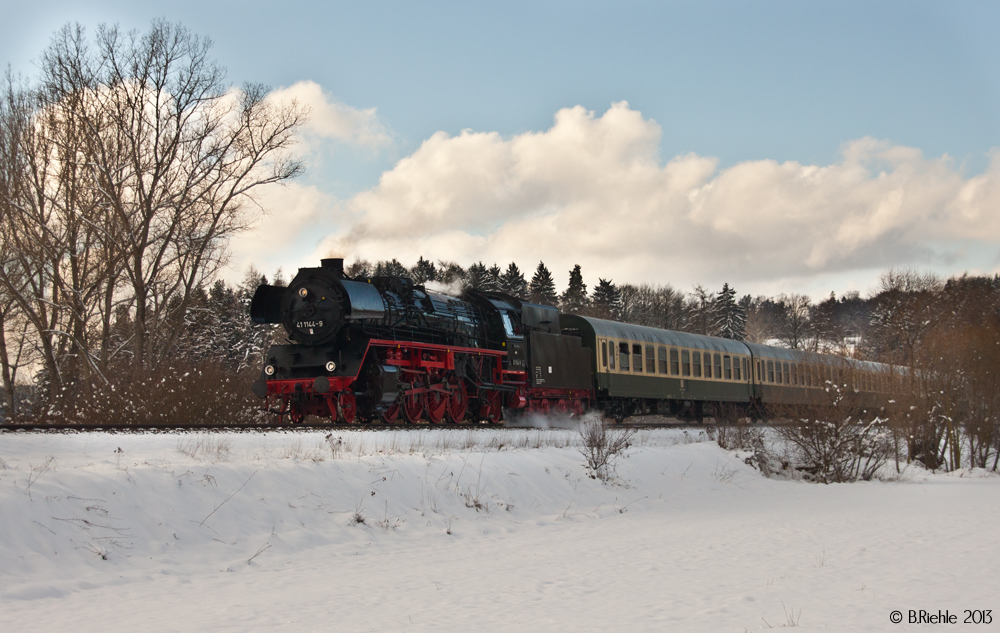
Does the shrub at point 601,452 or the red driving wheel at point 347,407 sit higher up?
the red driving wheel at point 347,407

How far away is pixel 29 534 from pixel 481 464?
6.83 metres

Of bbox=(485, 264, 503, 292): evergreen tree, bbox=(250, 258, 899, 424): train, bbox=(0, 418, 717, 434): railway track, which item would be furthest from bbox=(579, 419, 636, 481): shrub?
bbox=(485, 264, 503, 292): evergreen tree

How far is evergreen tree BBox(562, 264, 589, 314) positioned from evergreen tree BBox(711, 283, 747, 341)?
14.7 meters

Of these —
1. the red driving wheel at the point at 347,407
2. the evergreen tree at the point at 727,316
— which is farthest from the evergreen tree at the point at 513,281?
the red driving wheel at the point at 347,407

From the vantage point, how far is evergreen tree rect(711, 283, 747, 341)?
277ft

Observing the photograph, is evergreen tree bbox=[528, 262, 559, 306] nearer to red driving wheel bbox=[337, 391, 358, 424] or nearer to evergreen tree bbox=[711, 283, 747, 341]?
evergreen tree bbox=[711, 283, 747, 341]

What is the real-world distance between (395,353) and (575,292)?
65.8 metres

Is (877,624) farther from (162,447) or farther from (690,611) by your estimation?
(162,447)

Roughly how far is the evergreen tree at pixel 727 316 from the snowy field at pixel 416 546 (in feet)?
235

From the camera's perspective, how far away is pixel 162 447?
11336mm

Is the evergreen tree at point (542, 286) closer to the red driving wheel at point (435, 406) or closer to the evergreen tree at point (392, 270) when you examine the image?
the evergreen tree at point (392, 270)

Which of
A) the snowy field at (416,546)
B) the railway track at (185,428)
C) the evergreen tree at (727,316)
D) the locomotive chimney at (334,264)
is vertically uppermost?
the evergreen tree at (727,316)

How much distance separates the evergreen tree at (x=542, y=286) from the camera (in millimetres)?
74188

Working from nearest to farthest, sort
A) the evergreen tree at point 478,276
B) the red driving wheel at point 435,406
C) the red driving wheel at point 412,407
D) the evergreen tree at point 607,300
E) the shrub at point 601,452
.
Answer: the shrub at point 601,452, the red driving wheel at point 412,407, the red driving wheel at point 435,406, the evergreen tree at point 478,276, the evergreen tree at point 607,300
